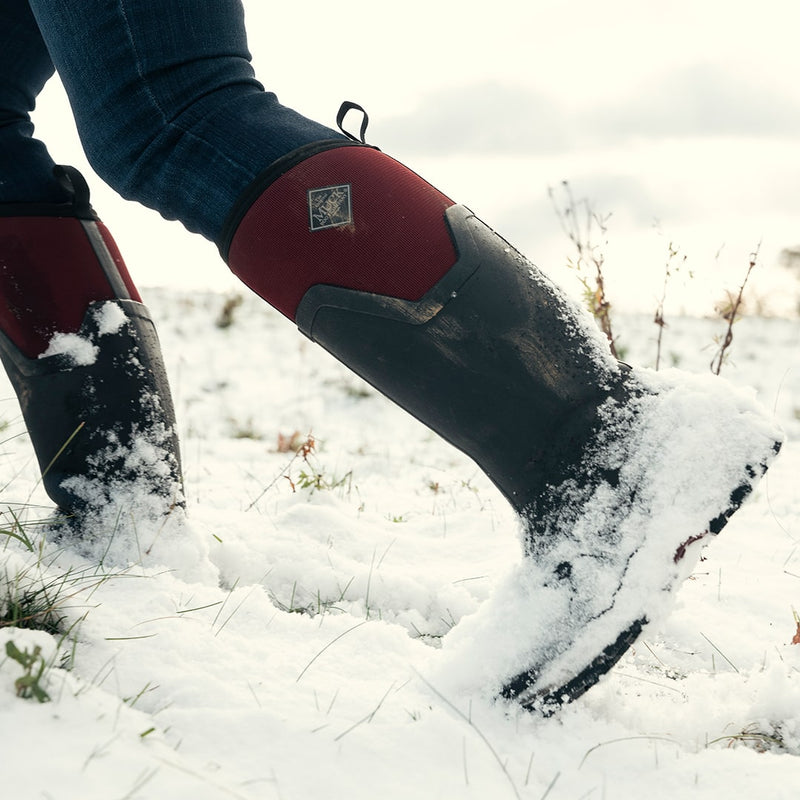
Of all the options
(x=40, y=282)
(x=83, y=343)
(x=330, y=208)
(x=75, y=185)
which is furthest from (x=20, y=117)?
(x=330, y=208)

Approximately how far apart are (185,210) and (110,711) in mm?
613

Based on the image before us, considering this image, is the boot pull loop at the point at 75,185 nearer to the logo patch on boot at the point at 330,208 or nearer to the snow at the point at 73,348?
the snow at the point at 73,348

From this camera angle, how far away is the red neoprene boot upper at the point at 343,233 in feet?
3.09

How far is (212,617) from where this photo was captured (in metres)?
1.09

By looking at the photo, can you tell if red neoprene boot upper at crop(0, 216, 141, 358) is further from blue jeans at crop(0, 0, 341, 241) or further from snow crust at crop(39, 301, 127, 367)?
blue jeans at crop(0, 0, 341, 241)

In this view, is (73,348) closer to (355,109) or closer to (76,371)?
(76,371)

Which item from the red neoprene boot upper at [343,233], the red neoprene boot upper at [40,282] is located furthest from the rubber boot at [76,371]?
the red neoprene boot upper at [343,233]

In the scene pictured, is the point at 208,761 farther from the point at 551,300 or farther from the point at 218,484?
the point at 218,484

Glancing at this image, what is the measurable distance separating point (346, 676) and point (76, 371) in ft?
2.26

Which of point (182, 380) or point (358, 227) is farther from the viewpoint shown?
point (182, 380)

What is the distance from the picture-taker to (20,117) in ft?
4.29

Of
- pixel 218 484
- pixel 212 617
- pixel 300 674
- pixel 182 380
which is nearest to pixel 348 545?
pixel 212 617

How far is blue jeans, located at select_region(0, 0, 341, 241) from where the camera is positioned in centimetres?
92

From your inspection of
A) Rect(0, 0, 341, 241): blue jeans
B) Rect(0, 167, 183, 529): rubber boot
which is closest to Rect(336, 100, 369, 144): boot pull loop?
Rect(0, 0, 341, 241): blue jeans
